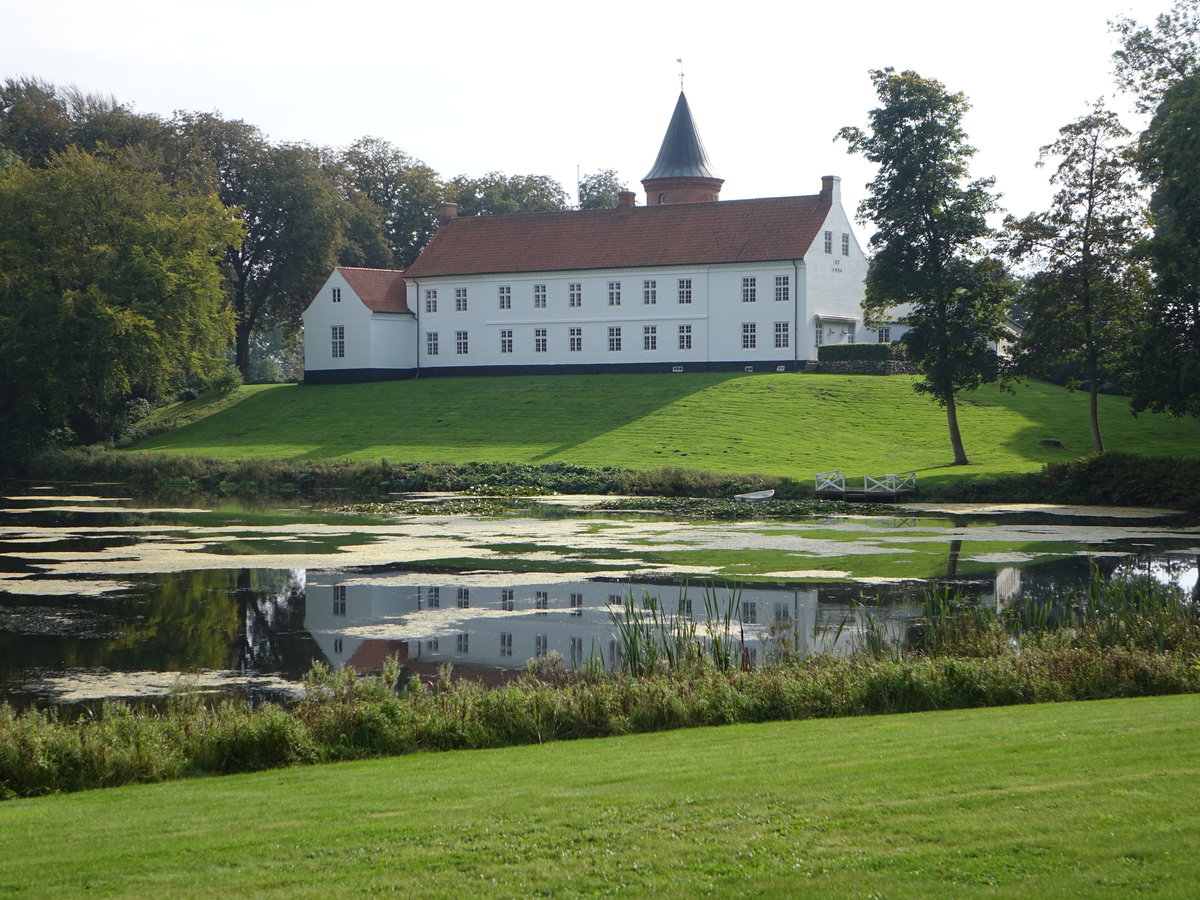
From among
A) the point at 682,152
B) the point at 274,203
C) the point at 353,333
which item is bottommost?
the point at 353,333

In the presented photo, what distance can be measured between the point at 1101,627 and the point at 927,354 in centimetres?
2729

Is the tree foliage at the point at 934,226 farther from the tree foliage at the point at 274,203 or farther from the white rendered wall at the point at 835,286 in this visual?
the tree foliage at the point at 274,203

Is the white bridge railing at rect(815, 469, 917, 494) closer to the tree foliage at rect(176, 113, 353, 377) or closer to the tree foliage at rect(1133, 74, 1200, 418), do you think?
the tree foliage at rect(1133, 74, 1200, 418)

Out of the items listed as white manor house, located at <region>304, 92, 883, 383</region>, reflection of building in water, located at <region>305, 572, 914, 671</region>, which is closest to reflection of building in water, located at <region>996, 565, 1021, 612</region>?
reflection of building in water, located at <region>305, 572, 914, 671</region>

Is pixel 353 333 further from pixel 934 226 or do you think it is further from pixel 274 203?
pixel 934 226

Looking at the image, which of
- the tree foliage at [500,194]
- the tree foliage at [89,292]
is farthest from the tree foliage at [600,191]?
the tree foliage at [89,292]

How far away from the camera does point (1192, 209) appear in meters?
31.9

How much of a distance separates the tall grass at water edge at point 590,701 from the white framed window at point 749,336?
4557 centimetres

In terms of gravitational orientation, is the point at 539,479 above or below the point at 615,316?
below

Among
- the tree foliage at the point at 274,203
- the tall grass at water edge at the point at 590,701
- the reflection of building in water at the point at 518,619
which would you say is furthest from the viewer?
the tree foliage at the point at 274,203

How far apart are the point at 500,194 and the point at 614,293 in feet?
78.7

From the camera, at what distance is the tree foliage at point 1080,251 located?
1507 inches

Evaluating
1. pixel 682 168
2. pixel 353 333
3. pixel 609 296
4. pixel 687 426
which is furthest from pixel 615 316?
pixel 687 426

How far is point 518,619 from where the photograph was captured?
56.0 feet
